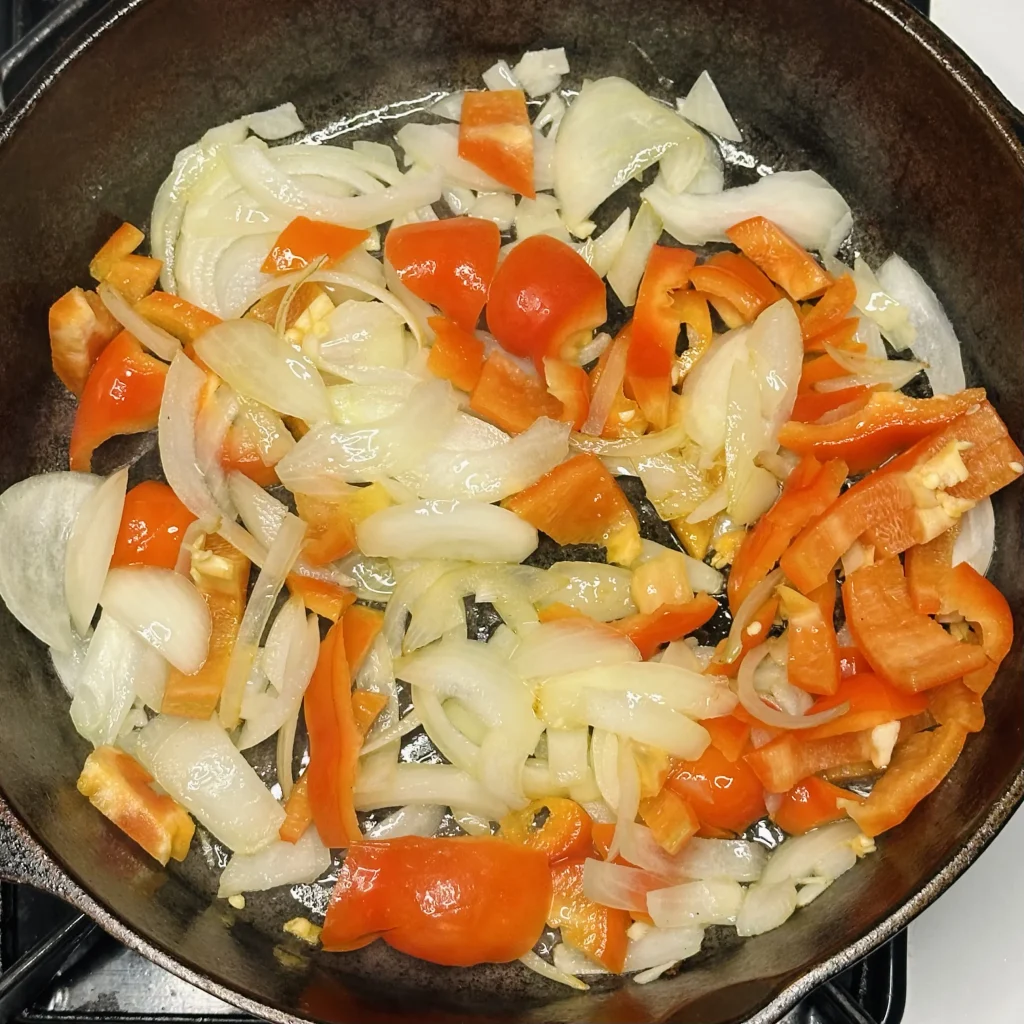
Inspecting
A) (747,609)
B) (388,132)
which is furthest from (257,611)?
(388,132)

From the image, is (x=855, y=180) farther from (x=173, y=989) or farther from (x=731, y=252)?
(x=173, y=989)

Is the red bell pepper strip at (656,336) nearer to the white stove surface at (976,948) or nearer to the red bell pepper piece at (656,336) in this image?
the red bell pepper piece at (656,336)

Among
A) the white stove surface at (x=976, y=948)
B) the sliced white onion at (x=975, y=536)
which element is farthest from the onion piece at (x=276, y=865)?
the sliced white onion at (x=975, y=536)

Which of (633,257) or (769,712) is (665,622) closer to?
(769,712)

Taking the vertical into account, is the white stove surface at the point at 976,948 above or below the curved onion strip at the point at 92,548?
above

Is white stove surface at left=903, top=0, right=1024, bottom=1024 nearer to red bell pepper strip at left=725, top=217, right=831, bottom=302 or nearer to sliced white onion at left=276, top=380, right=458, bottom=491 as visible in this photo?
red bell pepper strip at left=725, top=217, right=831, bottom=302

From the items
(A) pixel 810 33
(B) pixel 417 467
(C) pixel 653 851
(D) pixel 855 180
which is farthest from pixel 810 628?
(A) pixel 810 33

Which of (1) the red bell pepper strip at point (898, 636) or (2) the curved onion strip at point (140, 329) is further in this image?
(2) the curved onion strip at point (140, 329)
